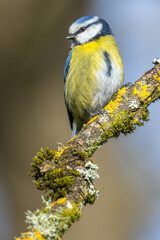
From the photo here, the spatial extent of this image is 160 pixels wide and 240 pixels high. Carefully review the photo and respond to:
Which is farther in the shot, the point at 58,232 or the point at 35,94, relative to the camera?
the point at 35,94

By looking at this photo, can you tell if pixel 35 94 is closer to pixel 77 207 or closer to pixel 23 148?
pixel 23 148

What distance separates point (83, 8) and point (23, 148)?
2258mm

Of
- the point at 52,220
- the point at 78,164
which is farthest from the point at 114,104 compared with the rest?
the point at 52,220

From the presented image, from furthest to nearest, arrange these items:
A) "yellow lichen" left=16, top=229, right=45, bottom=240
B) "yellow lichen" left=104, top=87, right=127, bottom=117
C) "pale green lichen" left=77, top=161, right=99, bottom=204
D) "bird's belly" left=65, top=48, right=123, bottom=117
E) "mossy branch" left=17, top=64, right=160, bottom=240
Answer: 1. "bird's belly" left=65, top=48, right=123, bottom=117
2. "yellow lichen" left=104, top=87, right=127, bottom=117
3. "pale green lichen" left=77, top=161, right=99, bottom=204
4. "mossy branch" left=17, top=64, right=160, bottom=240
5. "yellow lichen" left=16, top=229, right=45, bottom=240

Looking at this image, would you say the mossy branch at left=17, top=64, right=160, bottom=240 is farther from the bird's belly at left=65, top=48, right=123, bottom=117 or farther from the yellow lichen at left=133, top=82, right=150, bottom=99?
the bird's belly at left=65, top=48, right=123, bottom=117

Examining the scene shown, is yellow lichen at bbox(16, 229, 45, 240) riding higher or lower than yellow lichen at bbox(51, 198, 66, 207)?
lower

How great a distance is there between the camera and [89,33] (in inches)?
145

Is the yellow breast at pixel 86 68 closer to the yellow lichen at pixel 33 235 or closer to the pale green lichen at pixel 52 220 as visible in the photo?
the pale green lichen at pixel 52 220

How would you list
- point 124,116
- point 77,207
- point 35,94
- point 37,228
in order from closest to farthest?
point 37,228
point 77,207
point 124,116
point 35,94

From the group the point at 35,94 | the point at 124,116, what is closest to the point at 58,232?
the point at 124,116

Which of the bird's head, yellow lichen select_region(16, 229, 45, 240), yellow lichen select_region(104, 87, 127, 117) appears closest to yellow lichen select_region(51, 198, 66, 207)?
yellow lichen select_region(16, 229, 45, 240)

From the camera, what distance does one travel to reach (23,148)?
4035mm

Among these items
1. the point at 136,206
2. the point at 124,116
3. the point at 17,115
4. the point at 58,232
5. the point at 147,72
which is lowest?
the point at 58,232

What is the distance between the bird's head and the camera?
11.9ft
